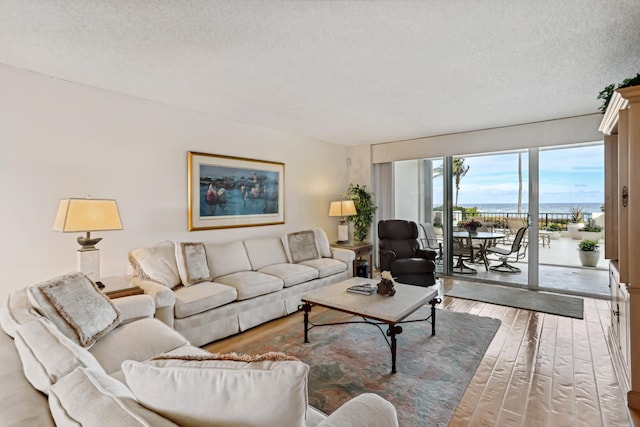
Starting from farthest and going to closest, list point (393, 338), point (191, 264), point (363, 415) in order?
point (191, 264), point (393, 338), point (363, 415)

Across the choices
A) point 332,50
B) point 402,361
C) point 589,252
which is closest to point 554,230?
point 589,252

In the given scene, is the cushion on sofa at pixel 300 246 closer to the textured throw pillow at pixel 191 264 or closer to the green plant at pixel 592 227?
the textured throw pillow at pixel 191 264

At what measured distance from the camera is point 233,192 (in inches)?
Result: 168

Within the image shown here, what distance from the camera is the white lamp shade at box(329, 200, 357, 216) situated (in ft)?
17.9

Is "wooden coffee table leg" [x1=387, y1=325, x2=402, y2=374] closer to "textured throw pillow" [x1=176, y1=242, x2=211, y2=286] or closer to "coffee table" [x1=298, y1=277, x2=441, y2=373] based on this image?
"coffee table" [x1=298, y1=277, x2=441, y2=373]

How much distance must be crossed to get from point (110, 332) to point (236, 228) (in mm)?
2355

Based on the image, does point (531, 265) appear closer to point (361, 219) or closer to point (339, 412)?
point (361, 219)

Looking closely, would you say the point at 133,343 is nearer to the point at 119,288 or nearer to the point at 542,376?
the point at 119,288

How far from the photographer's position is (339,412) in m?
1.10

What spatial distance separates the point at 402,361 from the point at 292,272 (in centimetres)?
168

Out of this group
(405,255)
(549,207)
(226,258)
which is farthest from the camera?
(405,255)

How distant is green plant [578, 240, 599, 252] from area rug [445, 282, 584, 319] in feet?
3.05

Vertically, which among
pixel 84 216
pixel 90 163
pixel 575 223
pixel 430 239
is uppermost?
pixel 90 163

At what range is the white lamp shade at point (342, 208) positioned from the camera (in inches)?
215
